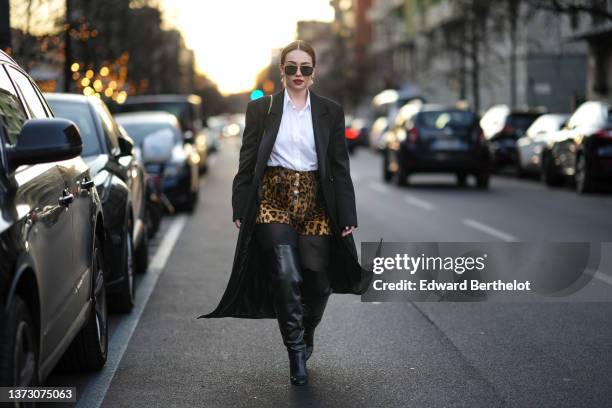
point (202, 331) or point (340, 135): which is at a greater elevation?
point (340, 135)

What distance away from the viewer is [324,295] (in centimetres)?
634

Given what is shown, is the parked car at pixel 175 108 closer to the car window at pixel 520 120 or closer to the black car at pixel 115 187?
the car window at pixel 520 120

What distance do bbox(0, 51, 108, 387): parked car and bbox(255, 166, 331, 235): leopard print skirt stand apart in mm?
922

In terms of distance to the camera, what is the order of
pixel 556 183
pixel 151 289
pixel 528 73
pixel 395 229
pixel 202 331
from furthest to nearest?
1. pixel 528 73
2. pixel 556 183
3. pixel 395 229
4. pixel 151 289
5. pixel 202 331

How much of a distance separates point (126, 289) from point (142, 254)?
2.37m

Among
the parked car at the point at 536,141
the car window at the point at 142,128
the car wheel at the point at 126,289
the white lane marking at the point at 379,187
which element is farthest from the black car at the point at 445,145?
the car wheel at the point at 126,289

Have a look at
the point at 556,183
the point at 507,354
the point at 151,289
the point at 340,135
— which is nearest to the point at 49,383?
the point at 340,135

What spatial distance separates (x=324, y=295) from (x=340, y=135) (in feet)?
2.79

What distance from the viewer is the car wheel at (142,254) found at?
10688mm

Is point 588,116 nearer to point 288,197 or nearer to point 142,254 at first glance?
point 142,254

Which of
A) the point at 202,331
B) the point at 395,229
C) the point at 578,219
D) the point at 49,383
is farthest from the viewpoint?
the point at 578,219

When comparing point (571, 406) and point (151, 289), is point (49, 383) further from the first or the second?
point (151, 289)

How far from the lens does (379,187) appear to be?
24234 millimetres

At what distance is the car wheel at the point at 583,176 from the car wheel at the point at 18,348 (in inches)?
663
